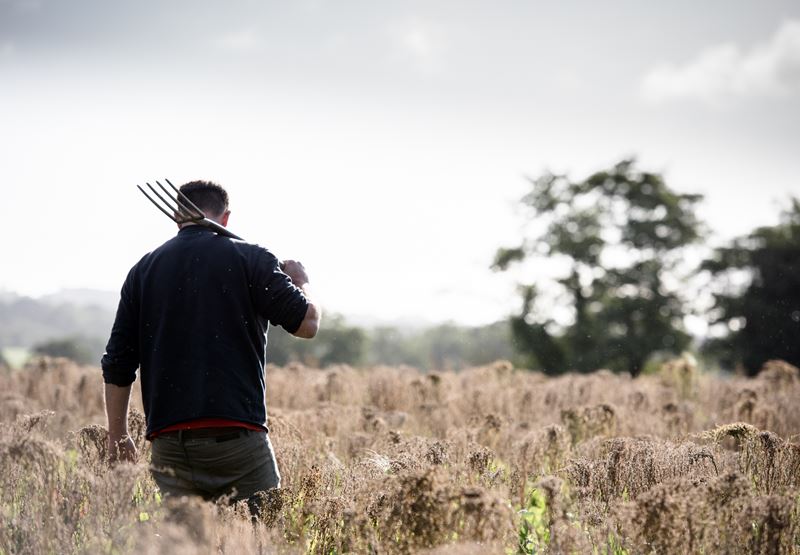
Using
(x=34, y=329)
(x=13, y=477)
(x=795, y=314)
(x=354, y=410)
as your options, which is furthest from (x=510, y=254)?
(x=34, y=329)

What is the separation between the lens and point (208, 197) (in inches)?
132

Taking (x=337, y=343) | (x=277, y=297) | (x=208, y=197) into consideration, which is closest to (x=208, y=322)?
(x=277, y=297)

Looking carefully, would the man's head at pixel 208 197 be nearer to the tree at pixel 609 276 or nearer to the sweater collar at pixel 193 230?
the sweater collar at pixel 193 230

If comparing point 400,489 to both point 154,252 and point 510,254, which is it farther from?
point 510,254

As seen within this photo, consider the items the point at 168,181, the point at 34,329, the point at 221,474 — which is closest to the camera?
the point at 221,474

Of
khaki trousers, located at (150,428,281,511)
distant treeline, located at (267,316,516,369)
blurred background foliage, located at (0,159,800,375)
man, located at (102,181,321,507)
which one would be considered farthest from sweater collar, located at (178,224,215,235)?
blurred background foliage, located at (0,159,800,375)

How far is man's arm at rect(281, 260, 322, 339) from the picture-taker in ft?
10.3

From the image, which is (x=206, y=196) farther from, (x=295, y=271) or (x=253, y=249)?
(x=295, y=271)

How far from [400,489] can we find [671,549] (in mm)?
1155

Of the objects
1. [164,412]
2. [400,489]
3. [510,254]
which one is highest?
[510,254]

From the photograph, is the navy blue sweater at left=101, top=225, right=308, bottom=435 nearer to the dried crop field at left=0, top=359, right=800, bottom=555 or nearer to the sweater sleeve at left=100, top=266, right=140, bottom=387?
the sweater sleeve at left=100, top=266, right=140, bottom=387

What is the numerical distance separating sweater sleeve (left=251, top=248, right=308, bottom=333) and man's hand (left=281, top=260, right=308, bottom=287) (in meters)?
0.26

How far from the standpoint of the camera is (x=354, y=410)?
739cm

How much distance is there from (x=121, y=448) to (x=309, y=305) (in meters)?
1.21
